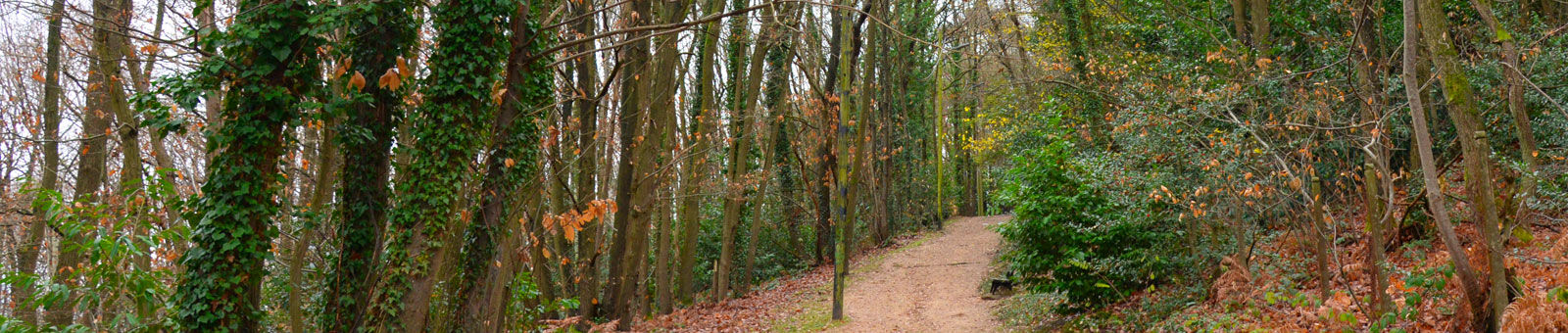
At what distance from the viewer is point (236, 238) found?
19.7 ft

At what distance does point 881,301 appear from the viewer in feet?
47.1

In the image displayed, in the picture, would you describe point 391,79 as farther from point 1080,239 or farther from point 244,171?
point 1080,239

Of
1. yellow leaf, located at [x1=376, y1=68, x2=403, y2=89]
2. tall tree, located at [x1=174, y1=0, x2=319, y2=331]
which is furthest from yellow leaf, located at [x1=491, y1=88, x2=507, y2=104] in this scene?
tall tree, located at [x1=174, y1=0, x2=319, y2=331]

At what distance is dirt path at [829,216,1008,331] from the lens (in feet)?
39.9

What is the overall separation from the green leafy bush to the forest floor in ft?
5.34

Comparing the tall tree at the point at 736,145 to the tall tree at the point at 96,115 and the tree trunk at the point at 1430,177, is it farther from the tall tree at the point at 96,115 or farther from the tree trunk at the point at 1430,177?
the tree trunk at the point at 1430,177

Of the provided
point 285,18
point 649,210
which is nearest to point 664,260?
point 649,210

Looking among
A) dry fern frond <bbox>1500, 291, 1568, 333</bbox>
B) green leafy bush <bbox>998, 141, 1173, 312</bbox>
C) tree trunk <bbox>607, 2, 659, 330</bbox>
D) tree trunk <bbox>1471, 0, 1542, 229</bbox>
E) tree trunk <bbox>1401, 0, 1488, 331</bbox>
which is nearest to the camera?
dry fern frond <bbox>1500, 291, 1568, 333</bbox>

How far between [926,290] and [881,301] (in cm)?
111

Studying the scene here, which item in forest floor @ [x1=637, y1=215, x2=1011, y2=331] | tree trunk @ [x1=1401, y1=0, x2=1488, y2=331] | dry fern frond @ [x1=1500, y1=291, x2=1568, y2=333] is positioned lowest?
forest floor @ [x1=637, y1=215, x2=1011, y2=331]

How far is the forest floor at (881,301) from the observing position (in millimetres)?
12414

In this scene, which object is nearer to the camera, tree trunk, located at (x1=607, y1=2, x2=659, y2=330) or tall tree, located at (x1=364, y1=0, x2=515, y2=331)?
tall tree, located at (x1=364, y1=0, x2=515, y2=331)

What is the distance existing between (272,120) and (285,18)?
757 mm

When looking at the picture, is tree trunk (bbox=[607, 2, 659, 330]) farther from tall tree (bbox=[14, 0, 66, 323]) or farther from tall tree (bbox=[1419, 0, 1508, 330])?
tall tree (bbox=[1419, 0, 1508, 330])
